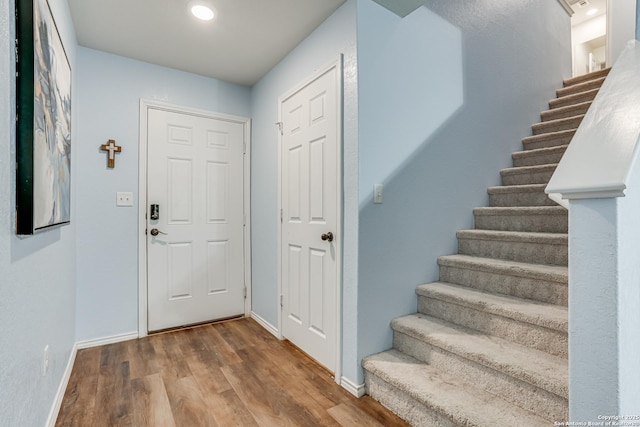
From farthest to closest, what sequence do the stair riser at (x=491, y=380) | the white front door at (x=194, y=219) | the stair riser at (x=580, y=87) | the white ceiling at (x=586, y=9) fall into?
the white ceiling at (x=586, y=9)
the stair riser at (x=580, y=87)
the white front door at (x=194, y=219)
the stair riser at (x=491, y=380)

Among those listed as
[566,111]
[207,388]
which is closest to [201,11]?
[207,388]

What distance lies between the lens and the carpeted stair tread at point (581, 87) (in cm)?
314

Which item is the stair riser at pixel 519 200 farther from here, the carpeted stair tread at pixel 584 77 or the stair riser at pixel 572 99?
the carpeted stair tread at pixel 584 77

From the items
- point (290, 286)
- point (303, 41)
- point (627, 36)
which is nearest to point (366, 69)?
point (303, 41)

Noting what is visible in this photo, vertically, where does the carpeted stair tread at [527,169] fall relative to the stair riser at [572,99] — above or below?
below

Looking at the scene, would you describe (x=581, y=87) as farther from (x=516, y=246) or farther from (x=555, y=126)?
(x=516, y=246)

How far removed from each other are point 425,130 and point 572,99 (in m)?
2.14

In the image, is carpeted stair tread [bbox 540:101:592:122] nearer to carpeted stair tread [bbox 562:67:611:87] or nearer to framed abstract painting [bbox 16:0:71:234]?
carpeted stair tread [bbox 562:67:611:87]

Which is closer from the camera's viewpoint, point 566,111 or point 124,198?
point 124,198

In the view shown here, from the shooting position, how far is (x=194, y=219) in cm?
299

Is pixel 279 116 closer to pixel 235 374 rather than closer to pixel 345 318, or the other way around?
pixel 345 318

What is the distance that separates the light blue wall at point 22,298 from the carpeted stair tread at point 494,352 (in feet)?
5.72

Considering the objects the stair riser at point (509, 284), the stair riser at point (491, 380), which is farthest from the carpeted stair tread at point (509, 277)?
the stair riser at point (491, 380)

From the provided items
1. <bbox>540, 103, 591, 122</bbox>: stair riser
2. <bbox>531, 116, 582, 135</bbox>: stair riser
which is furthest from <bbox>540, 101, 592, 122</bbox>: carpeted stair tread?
<bbox>531, 116, 582, 135</bbox>: stair riser
